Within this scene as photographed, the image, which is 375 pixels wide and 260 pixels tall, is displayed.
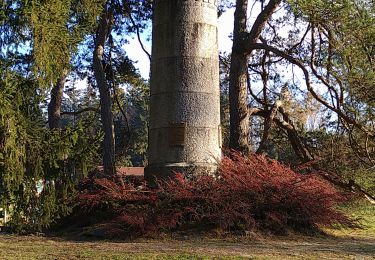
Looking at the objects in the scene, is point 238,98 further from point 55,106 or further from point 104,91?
point 55,106

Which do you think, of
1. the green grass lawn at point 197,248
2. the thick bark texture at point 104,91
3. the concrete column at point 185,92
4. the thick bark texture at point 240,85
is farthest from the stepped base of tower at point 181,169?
the thick bark texture at point 104,91

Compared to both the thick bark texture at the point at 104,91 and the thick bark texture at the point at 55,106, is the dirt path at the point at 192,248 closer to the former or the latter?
the thick bark texture at the point at 104,91

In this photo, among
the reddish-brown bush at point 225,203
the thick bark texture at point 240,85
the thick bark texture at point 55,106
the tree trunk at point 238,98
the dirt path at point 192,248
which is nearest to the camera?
the dirt path at point 192,248

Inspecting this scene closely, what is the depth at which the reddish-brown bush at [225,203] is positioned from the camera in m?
9.22

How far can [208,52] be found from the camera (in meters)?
11.0

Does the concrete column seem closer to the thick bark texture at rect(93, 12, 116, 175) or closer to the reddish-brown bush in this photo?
the reddish-brown bush

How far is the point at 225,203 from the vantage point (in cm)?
941

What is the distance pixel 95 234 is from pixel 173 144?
250 cm

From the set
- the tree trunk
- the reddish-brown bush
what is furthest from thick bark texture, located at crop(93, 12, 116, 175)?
the reddish-brown bush

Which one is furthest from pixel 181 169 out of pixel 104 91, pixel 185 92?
pixel 104 91

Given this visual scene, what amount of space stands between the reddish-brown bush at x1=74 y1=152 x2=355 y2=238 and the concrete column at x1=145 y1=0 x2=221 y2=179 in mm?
589

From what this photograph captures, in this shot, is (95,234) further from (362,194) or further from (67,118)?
(67,118)

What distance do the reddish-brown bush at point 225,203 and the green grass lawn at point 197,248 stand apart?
1.36 feet

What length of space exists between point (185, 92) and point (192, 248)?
13.0 feet
